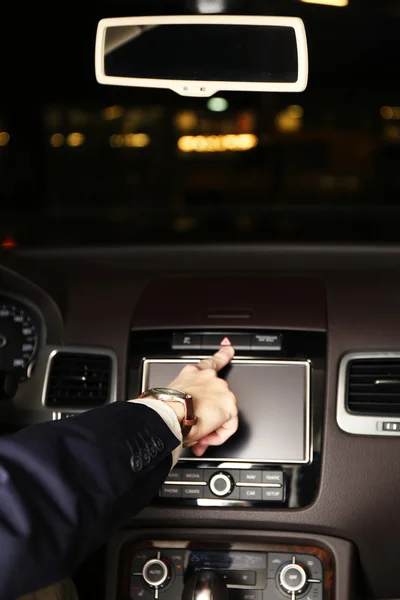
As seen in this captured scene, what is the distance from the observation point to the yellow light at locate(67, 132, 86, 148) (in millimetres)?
21516

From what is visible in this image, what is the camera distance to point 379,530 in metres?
1.83

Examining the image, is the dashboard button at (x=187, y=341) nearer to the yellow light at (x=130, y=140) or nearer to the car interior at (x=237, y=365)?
the car interior at (x=237, y=365)

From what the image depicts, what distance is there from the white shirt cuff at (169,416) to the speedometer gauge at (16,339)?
1.84 ft

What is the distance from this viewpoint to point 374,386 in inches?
73.9

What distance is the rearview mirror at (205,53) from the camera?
1737 millimetres

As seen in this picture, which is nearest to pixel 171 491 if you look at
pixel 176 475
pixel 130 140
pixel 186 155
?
pixel 176 475

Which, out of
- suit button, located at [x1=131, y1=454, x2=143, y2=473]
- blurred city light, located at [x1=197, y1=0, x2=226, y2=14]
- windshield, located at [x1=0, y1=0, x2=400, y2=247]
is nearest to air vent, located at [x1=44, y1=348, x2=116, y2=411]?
suit button, located at [x1=131, y1=454, x2=143, y2=473]

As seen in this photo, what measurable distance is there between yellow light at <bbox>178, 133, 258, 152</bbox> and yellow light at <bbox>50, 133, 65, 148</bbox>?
3.36m

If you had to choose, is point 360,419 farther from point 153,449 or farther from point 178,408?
point 153,449

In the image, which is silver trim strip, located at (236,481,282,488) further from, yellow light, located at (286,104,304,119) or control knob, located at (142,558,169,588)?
yellow light, located at (286,104,304,119)

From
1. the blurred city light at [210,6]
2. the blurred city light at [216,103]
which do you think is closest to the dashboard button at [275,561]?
the blurred city light at [210,6]

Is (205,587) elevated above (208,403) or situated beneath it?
situated beneath

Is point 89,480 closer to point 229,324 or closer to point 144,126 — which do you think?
point 229,324

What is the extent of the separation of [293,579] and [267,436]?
0.96ft
